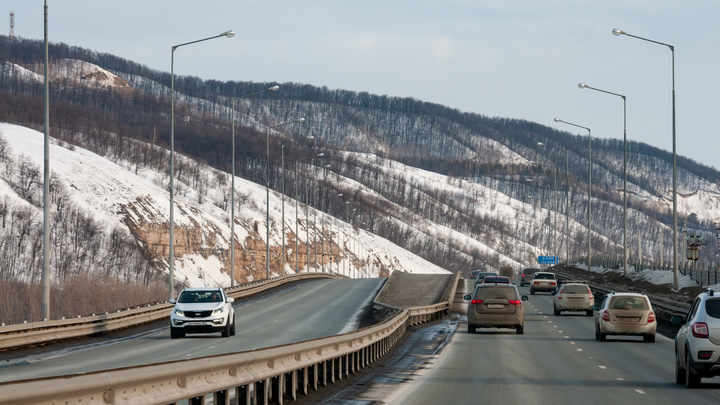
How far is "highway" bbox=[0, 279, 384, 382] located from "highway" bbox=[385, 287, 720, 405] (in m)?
6.14

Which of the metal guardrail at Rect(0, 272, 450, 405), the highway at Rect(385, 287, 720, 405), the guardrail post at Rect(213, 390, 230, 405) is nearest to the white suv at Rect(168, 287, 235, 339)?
the highway at Rect(385, 287, 720, 405)

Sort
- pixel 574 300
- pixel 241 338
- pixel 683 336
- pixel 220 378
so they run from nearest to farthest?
pixel 220 378, pixel 683 336, pixel 241 338, pixel 574 300

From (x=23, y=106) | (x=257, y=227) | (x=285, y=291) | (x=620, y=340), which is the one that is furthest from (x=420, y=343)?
(x=23, y=106)

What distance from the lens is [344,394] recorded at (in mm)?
14961

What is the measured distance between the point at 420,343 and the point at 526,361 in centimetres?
688

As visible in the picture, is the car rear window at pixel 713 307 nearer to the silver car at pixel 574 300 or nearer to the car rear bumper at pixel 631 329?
the car rear bumper at pixel 631 329

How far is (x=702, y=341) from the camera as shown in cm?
1537

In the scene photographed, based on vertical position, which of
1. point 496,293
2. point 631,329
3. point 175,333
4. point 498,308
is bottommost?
point 175,333

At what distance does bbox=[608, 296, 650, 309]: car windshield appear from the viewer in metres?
27.9

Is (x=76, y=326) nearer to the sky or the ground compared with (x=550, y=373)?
nearer to the ground

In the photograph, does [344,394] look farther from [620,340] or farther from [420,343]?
[620,340]

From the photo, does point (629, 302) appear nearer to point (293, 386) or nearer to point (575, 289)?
point (575, 289)

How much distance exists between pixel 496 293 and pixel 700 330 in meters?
15.4

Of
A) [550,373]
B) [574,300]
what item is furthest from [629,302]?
[574,300]
